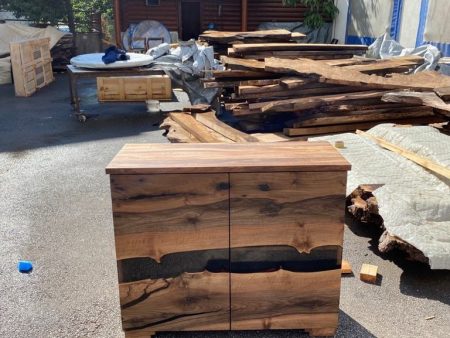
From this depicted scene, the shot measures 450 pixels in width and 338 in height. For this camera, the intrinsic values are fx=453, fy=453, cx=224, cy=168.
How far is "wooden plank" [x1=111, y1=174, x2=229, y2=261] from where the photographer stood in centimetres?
270

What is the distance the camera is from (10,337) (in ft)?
10.2

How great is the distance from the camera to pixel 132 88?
37.6 feet

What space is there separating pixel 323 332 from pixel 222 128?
4.61 m

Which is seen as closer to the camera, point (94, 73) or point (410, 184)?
point (410, 184)

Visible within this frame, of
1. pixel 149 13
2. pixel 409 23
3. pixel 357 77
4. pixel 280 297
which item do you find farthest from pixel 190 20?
pixel 280 297

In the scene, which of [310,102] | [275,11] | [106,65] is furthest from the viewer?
[275,11]

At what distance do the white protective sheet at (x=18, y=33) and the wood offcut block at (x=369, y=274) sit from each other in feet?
51.5

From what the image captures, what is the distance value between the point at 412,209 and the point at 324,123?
10.8ft

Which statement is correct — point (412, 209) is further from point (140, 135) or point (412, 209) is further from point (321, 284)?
point (140, 135)

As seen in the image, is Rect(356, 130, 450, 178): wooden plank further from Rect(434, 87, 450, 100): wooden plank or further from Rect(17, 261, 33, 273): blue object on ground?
Rect(17, 261, 33, 273): blue object on ground

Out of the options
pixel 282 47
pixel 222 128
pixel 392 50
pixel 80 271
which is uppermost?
pixel 282 47

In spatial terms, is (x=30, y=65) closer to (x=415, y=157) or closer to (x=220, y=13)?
(x=220, y=13)

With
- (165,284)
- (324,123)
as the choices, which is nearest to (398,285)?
(165,284)

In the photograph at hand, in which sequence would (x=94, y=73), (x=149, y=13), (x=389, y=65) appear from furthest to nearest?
(x=149, y=13), (x=94, y=73), (x=389, y=65)
